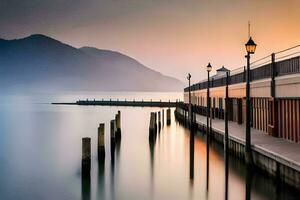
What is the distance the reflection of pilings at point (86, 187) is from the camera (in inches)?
817

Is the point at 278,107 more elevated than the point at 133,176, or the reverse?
the point at 278,107

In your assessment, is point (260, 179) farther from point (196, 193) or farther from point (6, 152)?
point (6, 152)

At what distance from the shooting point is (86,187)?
2202 centimetres

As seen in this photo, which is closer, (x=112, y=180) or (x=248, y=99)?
(x=248, y=99)

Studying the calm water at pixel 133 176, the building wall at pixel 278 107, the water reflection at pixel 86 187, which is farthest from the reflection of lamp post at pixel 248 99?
the water reflection at pixel 86 187

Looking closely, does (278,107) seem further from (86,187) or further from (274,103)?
(86,187)

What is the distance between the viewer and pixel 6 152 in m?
39.0

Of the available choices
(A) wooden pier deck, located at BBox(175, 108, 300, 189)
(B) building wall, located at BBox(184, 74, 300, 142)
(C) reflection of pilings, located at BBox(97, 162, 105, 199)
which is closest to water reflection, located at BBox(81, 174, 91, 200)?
(C) reflection of pilings, located at BBox(97, 162, 105, 199)

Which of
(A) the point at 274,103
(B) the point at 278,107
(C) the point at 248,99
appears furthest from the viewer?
(A) the point at 274,103

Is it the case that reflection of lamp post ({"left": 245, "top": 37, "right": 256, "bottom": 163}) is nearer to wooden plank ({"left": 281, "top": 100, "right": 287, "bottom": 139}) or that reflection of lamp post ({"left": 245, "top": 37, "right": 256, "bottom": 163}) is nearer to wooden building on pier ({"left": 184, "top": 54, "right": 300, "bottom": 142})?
wooden building on pier ({"left": 184, "top": 54, "right": 300, "bottom": 142})

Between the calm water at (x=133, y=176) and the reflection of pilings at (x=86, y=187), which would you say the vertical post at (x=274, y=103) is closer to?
the calm water at (x=133, y=176)

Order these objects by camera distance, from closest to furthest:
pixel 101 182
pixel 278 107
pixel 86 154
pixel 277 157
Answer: pixel 277 157 < pixel 86 154 < pixel 101 182 < pixel 278 107

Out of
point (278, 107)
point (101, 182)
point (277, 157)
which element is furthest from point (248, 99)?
point (101, 182)

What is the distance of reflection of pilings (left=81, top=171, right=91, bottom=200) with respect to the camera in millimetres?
20756
